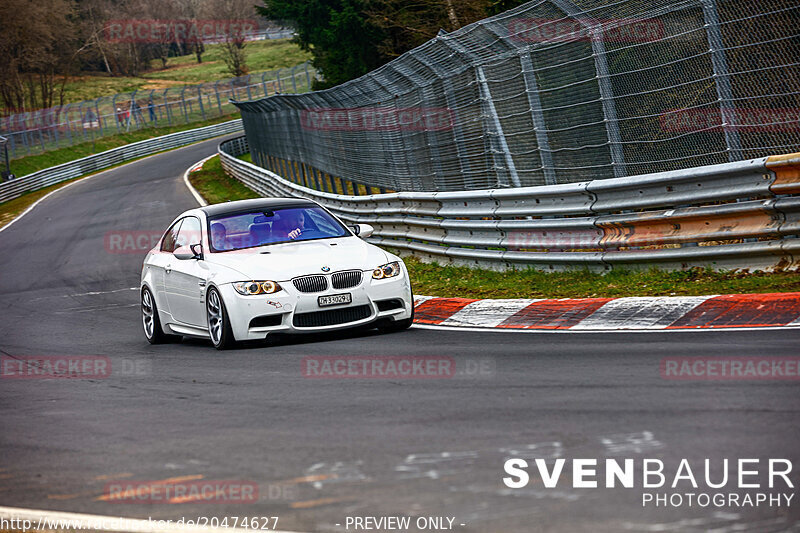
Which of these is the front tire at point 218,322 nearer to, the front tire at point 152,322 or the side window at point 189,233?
the side window at point 189,233

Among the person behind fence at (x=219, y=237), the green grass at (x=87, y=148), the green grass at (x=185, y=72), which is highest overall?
the green grass at (x=185, y=72)

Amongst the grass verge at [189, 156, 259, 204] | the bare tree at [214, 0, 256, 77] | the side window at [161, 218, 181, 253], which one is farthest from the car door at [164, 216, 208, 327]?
the bare tree at [214, 0, 256, 77]

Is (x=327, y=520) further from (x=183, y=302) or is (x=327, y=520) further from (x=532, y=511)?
(x=183, y=302)

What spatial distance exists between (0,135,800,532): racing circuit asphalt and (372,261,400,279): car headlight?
60cm

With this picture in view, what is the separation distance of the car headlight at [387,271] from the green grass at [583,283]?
1889mm
